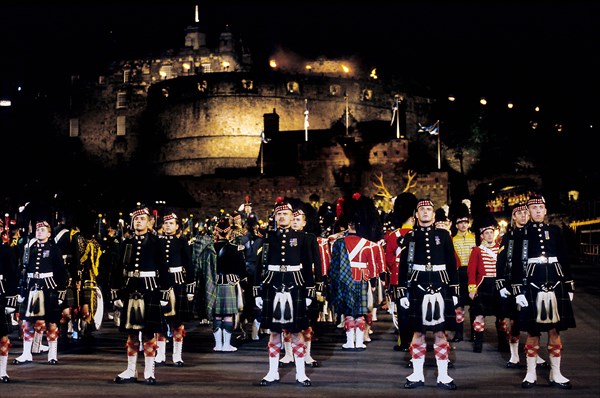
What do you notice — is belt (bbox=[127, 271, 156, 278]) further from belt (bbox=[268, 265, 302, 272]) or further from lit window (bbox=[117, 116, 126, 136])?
lit window (bbox=[117, 116, 126, 136])

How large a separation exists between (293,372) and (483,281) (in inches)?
140

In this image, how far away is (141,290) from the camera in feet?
33.3

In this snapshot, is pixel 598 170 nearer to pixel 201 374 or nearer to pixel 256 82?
pixel 256 82

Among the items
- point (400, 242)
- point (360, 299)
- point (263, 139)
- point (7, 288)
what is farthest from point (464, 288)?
point (263, 139)

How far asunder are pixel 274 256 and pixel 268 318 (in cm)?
76

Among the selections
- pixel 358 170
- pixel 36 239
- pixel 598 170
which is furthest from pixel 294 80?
pixel 36 239

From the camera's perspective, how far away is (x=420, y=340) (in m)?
9.57

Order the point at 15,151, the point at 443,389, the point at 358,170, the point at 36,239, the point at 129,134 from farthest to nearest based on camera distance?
the point at 15,151 < the point at 129,134 < the point at 358,170 < the point at 36,239 < the point at 443,389

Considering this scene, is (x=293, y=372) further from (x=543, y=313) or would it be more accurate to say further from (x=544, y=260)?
(x=544, y=260)

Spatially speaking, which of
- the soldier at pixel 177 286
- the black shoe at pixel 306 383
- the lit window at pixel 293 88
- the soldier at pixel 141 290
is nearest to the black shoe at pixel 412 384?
the black shoe at pixel 306 383

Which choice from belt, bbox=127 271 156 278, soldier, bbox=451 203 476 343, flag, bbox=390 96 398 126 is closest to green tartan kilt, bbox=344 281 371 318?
soldier, bbox=451 203 476 343

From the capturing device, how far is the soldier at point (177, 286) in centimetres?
1152

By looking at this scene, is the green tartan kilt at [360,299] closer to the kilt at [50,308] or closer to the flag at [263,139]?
the kilt at [50,308]

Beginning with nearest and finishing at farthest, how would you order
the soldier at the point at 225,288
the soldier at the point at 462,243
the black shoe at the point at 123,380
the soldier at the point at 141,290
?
the black shoe at the point at 123,380, the soldier at the point at 141,290, the soldier at the point at 225,288, the soldier at the point at 462,243
